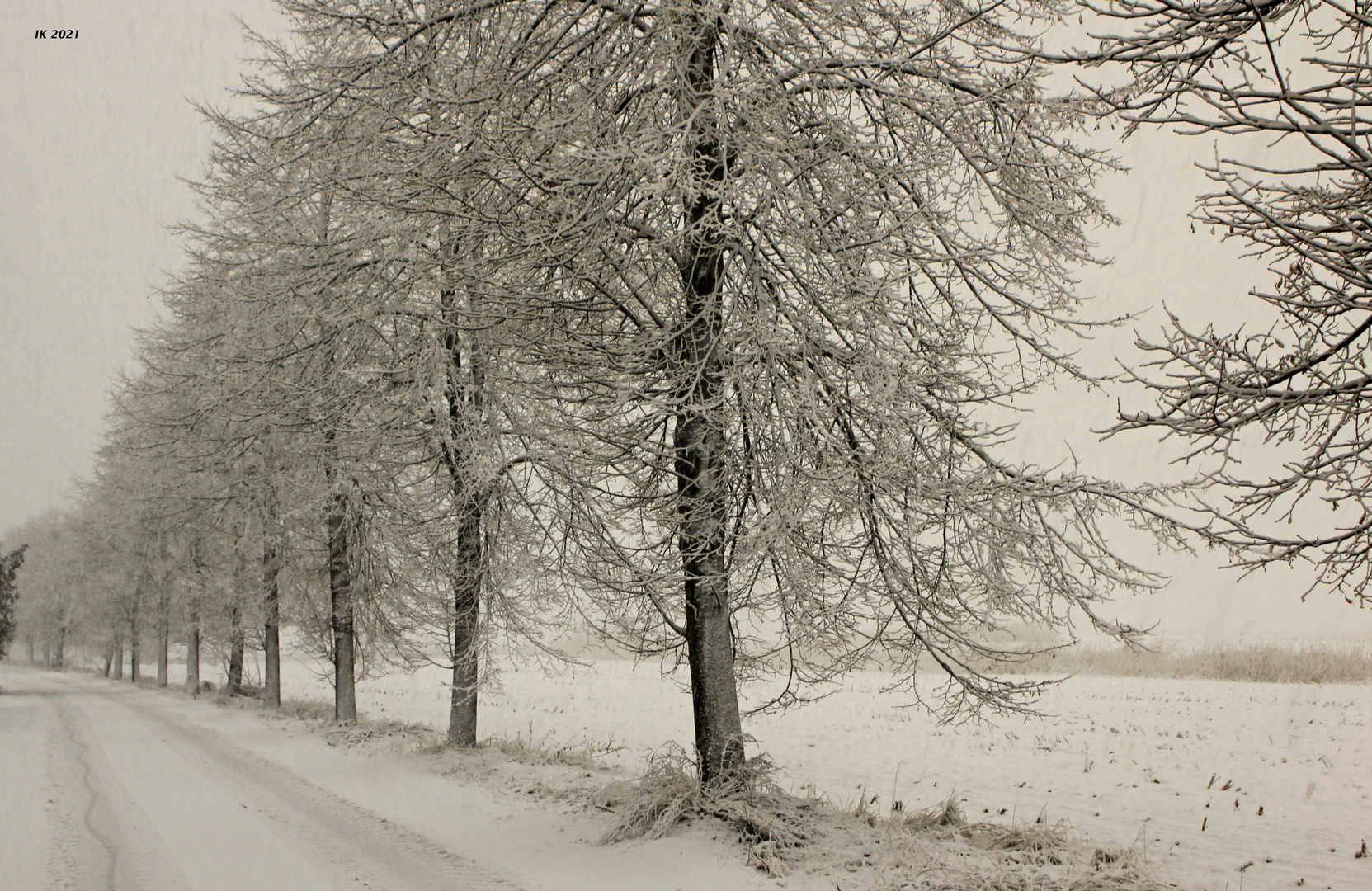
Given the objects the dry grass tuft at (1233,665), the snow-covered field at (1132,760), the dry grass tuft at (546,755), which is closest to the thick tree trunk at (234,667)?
the snow-covered field at (1132,760)

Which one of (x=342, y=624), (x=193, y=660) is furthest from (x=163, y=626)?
(x=342, y=624)

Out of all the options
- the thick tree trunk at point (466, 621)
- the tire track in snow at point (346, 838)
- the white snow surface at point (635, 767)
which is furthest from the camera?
the thick tree trunk at point (466, 621)

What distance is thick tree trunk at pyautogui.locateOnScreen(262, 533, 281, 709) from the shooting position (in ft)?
58.4

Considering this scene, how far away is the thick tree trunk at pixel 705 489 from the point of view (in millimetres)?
6082

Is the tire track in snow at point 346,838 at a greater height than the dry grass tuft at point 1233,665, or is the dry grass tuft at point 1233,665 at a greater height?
the tire track in snow at point 346,838

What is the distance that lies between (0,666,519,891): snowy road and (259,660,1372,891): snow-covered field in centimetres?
387

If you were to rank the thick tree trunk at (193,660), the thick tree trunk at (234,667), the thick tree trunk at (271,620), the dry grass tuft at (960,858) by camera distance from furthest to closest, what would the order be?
the thick tree trunk at (193,660) < the thick tree trunk at (234,667) < the thick tree trunk at (271,620) < the dry grass tuft at (960,858)

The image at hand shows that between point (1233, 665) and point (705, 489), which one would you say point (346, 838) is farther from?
point (1233, 665)

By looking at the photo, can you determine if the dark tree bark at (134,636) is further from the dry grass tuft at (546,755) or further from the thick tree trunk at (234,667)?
the dry grass tuft at (546,755)

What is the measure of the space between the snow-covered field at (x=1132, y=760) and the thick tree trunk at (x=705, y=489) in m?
1.57

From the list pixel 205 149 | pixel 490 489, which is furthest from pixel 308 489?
pixel 205 149

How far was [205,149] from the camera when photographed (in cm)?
1456

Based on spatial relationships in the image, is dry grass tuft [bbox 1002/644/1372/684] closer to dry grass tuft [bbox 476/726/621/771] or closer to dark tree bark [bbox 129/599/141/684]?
dry grass tuft [bbox 476/726/621/771]

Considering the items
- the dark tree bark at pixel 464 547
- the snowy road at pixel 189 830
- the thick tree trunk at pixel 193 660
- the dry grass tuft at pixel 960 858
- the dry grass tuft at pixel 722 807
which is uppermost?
the dark tree bark at pixel 464 547
